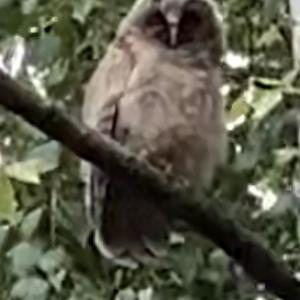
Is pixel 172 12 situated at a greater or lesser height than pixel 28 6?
lesser

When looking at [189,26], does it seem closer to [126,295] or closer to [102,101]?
[102,101]

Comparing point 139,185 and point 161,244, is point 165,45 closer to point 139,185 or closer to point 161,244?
point 161,244

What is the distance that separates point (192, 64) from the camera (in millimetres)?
1996

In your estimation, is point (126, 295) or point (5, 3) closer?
point (5, 3)

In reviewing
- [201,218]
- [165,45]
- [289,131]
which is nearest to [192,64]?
[165,45]

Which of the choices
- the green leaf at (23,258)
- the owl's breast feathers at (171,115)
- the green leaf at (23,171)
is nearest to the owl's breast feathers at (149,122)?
the owl's breast feathers at (171,115)

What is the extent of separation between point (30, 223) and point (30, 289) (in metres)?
0.10

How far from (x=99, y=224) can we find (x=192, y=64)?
0.29 m

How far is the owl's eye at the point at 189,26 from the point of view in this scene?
2012 mm

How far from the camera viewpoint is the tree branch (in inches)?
42.6

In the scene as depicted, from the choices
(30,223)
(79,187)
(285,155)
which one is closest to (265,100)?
(285,155)

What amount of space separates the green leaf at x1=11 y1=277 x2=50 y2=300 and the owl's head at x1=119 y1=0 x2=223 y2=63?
1.36 ft

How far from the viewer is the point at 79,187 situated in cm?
212

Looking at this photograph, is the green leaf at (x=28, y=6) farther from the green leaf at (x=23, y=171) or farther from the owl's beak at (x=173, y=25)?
the green leaf at (x=23, y=171)
